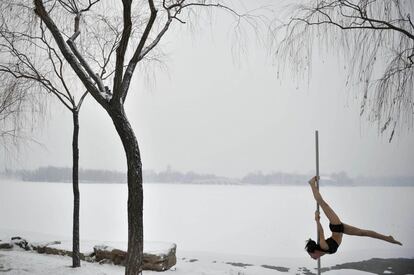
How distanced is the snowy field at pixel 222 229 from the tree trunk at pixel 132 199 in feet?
9.50

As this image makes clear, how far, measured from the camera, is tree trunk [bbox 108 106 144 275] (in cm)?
437

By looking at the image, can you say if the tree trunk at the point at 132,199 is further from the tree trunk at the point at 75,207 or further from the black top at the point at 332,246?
the tree trunk at the point at 75,207

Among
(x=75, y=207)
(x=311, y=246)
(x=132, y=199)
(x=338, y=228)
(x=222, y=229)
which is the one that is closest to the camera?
(x=338, y=228)

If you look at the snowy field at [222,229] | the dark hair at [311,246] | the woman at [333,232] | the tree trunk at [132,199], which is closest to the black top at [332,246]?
the woman at [333,232]

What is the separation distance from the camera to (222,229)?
16906 millimetres

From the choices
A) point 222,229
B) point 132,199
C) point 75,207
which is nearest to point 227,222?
point 222,229

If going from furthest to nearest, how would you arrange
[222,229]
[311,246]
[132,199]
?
[222,229]
[132,199]
[311,246]

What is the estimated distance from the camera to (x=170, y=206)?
22609 millimetres

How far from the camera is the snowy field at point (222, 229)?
30.4 ft

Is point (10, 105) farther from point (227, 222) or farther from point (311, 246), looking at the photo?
point (227, 222)

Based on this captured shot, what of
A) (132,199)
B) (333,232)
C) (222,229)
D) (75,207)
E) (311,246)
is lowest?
(222,229)

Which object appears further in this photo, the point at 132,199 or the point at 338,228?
the point at 132,199

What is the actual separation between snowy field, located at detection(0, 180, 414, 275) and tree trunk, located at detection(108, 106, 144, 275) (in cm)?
289

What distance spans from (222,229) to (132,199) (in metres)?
13.1
